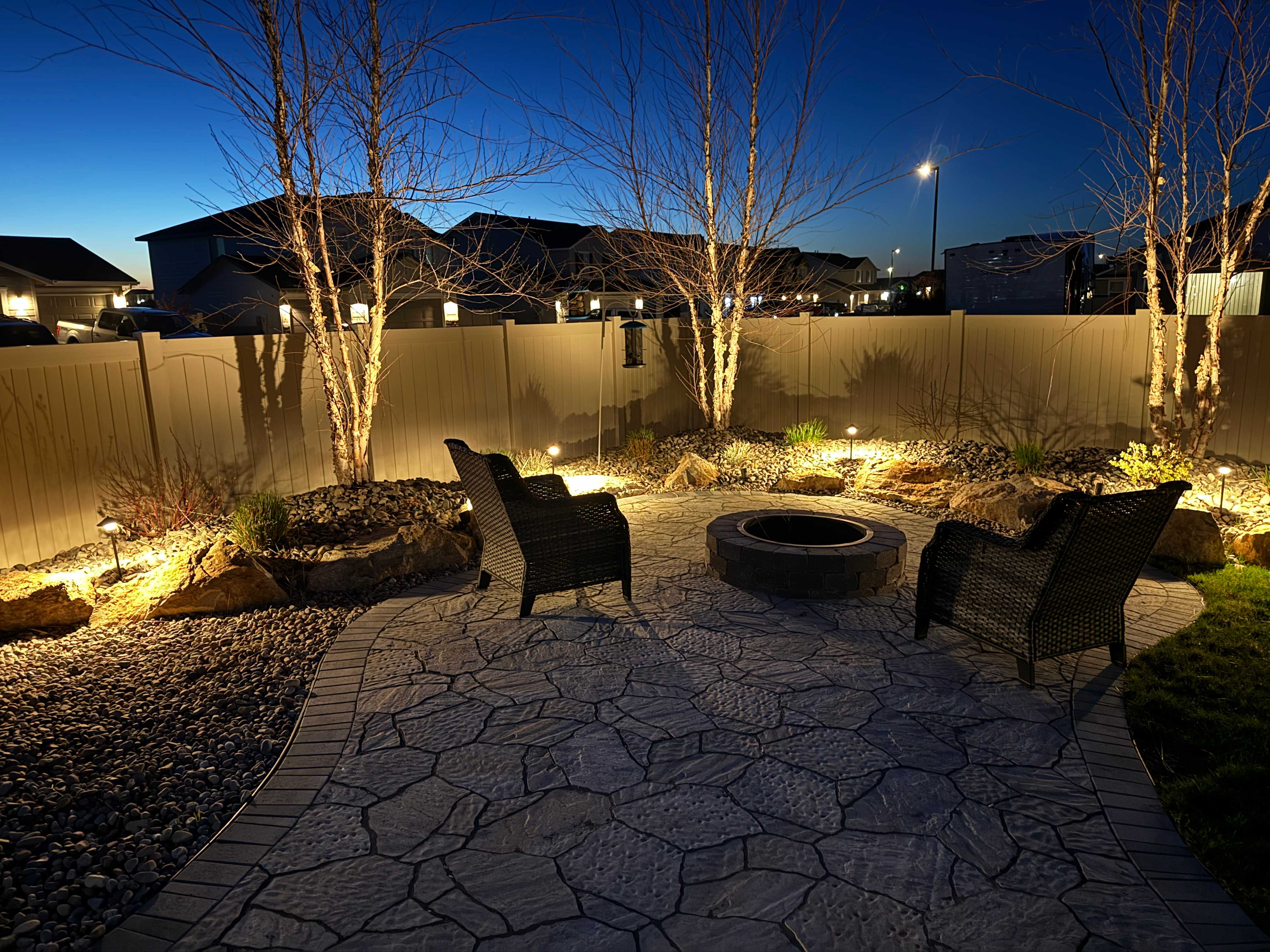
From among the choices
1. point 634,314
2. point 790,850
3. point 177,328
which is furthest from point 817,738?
point 177,328

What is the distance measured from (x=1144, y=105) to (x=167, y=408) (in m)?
8.98

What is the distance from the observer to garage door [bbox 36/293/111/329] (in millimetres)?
28781

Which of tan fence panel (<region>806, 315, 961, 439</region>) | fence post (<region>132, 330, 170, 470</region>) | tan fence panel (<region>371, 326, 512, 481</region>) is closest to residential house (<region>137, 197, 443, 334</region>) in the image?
tan fence panel (<region>371, 326, 512, 481</region>)

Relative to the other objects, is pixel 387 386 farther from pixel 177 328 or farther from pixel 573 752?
pixel 177 328

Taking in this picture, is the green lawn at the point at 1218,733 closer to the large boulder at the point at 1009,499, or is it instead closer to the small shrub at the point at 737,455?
the large boulder at the point at 1009,499

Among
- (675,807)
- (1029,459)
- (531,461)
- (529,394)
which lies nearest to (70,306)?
(529,394)

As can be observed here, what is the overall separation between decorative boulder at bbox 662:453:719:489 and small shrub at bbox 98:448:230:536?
442 cm

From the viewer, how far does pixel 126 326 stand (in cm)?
1853

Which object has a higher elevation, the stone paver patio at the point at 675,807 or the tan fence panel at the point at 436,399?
the tan fence panel at the point at 436,399

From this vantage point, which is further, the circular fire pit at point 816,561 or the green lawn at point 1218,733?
the circular fire pit at point 816,561

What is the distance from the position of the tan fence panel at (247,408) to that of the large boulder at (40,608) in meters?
2.03

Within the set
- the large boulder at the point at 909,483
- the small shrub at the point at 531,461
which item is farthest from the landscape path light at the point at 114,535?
the large boulder at the point at 909,483

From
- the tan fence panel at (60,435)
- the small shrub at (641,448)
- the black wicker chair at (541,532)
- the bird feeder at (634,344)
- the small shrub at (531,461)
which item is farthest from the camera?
the bird feeder at (634,344)

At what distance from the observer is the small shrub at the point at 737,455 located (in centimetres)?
971
